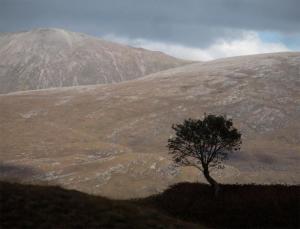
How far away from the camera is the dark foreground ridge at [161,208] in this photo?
900 inches

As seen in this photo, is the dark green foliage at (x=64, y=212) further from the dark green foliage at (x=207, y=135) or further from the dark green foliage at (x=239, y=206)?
the dark green foliage at (x=207, y=135)

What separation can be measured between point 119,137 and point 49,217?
164595mm

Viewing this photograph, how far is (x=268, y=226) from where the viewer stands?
30.1 m

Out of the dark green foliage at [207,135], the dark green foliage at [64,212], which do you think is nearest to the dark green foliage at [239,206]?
the dark green foliage at [207,135]

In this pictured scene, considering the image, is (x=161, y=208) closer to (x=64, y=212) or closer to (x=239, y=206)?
(x=239, y=206)

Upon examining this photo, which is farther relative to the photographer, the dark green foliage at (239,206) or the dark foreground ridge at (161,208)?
the dark green foliage at (239,206)

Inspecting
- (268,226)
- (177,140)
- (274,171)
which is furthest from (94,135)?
(268,226)

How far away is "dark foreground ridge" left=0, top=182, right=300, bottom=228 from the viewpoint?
22859mm

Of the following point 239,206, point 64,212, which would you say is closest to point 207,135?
point 239,206

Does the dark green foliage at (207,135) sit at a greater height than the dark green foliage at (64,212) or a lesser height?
greater

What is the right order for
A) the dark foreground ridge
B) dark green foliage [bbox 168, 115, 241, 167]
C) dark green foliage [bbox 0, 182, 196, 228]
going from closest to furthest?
dark green foliage [bbox 0, 182, 196, 228] < the dark foreground ridge < dark green foliage [bbox 168, 115, 241, 167]

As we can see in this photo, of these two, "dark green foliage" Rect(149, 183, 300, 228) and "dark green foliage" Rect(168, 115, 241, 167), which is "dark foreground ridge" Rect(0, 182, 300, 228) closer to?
"dark green foliage" Rect(149, 183, 300, 228)

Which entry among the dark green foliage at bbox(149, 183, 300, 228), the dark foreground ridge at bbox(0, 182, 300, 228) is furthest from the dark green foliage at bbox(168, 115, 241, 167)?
the dark green foliage at bbox(149, 183, 300, 228)

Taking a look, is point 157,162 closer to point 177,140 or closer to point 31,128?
point 31,128
